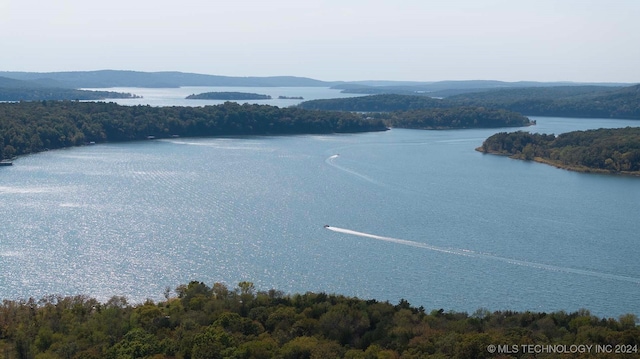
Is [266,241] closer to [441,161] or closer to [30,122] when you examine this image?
[441,161]

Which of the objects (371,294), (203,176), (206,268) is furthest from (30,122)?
(371,294)

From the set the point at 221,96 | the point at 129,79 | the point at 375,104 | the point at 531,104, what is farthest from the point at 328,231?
the point at 129,79

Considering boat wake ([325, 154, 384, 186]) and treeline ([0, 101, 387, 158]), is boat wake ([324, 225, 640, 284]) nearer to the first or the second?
boat wake ([325, 154, 384, 186])

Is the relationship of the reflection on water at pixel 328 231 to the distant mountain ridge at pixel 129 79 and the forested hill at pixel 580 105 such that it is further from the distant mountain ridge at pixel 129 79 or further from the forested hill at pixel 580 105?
the distant mountain ridge at pixel 129 79

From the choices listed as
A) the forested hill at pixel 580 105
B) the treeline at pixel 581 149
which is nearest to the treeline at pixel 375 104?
the forested hill at pixel 580 105

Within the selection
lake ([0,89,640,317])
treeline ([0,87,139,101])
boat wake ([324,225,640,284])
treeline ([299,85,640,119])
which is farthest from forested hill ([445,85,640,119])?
boat wake ([324,225,640,284])

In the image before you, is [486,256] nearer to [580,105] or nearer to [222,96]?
[580,105]
